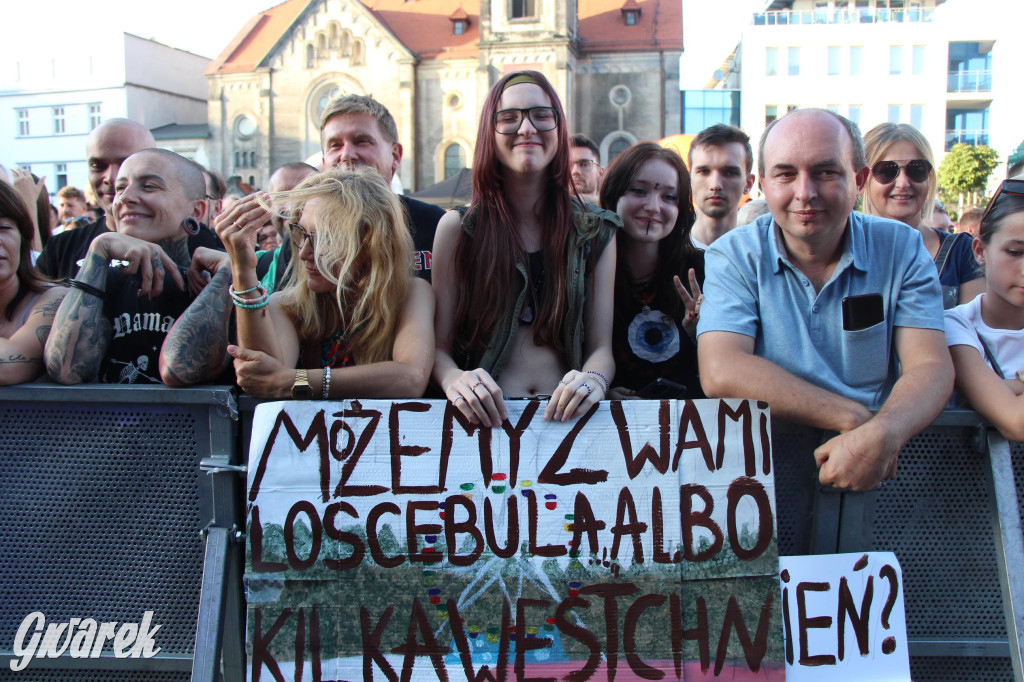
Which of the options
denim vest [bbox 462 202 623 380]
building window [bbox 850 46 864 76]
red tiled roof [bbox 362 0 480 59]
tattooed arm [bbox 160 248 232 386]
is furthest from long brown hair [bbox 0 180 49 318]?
building window [bbox 850 46 864 76]

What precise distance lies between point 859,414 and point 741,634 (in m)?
0.72

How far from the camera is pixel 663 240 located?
3535mm

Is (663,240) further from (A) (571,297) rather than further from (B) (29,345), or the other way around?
(B) (29,345)

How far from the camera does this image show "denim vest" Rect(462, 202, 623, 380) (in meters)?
2.81

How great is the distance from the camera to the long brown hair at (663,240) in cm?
337

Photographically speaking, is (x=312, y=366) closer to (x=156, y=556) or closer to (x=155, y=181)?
(x=156, y=556)

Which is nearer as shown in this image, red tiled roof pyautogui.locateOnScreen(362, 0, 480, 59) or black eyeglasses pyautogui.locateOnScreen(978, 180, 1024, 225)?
black eyeglasses pyautogui.locateOnScreen(978, 180, 1024, 225)

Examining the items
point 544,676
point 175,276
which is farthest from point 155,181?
point 544,676

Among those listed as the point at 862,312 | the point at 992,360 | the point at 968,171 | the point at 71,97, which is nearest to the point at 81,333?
the point at 862,312

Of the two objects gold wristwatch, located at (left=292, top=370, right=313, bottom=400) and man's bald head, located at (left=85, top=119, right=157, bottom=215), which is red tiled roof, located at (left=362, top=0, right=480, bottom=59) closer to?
man's bald head, located at (left=85, top=119, right=157, bottom=215)

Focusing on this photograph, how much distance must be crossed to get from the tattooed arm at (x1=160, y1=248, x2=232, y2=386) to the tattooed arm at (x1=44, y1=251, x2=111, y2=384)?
25cm

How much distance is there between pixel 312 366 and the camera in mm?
2666

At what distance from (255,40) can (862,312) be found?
49.4 m

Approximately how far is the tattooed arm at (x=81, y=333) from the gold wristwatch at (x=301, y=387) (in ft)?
2.46
